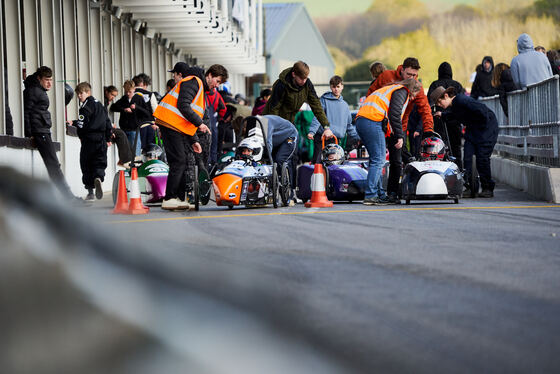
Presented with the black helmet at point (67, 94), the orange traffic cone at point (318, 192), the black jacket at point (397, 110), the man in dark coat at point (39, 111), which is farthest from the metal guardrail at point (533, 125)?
the black helmet at point (67, 94)

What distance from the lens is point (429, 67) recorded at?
8506 centimetres

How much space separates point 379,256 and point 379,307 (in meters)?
2.29

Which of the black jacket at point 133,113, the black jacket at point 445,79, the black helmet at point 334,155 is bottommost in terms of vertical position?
the black helmet at point 334,155

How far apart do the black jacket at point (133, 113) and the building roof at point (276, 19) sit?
65.7 metres

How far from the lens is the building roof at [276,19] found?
281 ft

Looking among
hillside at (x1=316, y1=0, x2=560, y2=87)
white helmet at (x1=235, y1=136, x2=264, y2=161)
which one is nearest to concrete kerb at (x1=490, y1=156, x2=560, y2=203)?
white helmet at (x1=235, y1=136, x2=264, y2=161)

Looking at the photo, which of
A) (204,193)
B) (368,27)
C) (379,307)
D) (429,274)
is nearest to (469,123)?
(204,193)

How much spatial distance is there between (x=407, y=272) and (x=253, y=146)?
6.40 metres

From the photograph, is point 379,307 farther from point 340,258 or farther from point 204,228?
point 204,228

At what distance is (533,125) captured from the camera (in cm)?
1593

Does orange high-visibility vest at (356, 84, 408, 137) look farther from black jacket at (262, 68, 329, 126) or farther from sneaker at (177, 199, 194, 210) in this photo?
sneaker at (177, 199, 194, 210)

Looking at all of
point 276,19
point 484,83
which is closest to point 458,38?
point 276,19

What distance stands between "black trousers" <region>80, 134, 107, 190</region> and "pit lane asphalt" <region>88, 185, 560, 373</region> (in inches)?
157

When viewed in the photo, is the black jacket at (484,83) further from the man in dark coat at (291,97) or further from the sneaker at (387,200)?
the sneaker at (387,200)
